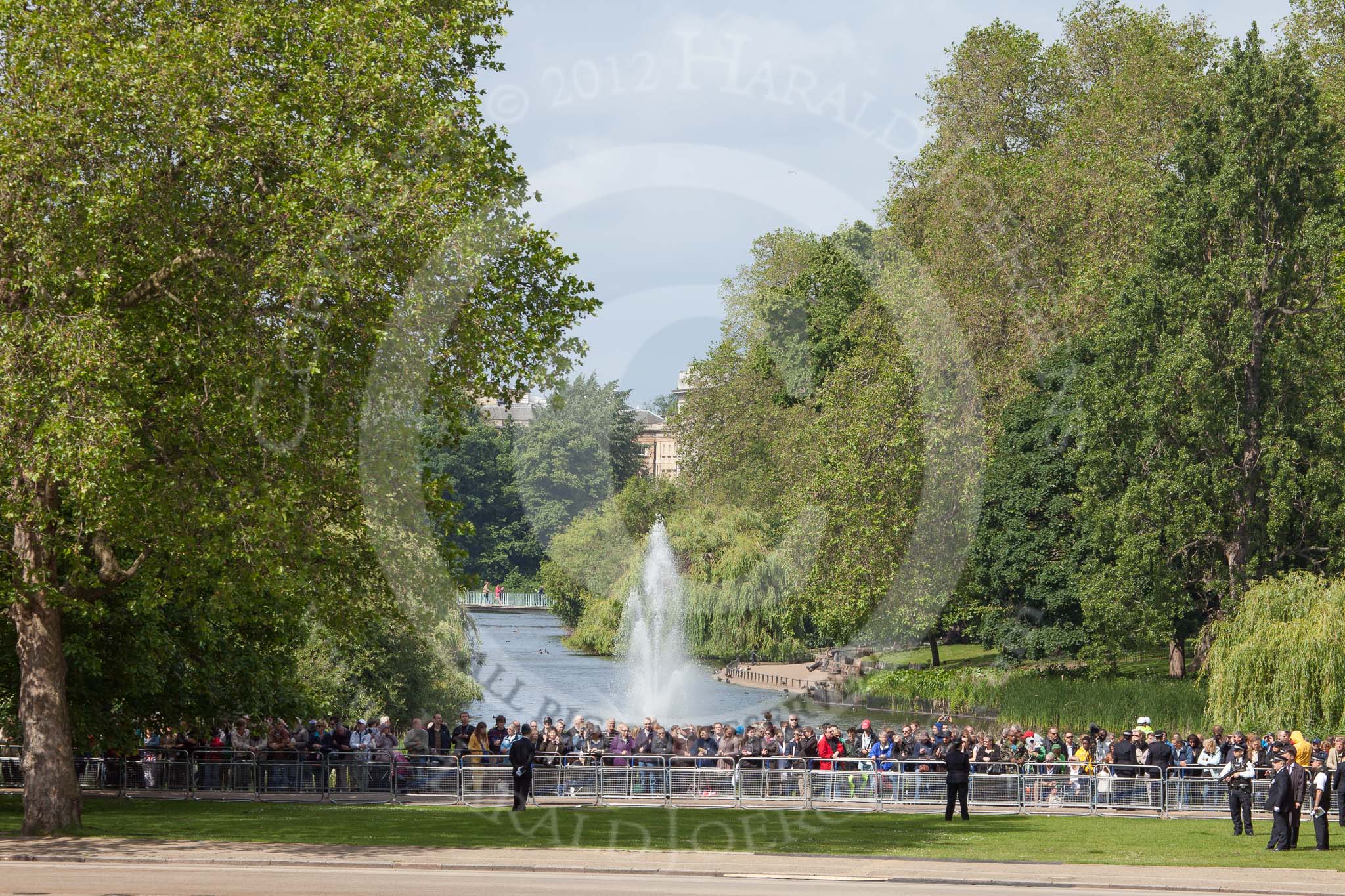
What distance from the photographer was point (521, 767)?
25438mm

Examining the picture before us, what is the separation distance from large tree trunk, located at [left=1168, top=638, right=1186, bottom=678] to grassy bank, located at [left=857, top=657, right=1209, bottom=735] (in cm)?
41

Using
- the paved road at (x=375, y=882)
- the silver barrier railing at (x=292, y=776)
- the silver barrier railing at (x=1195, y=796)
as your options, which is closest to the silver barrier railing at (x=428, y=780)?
the silver barrier railing at (x=292, y=776)

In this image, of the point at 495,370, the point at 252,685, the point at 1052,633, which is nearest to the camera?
the point at 495,370

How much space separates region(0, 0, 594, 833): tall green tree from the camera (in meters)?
20.7

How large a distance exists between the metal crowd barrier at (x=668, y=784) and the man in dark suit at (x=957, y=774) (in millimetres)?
1801

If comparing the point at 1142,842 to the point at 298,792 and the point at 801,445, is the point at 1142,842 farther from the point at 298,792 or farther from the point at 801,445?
the point at 801,445

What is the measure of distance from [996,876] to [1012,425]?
136 feet

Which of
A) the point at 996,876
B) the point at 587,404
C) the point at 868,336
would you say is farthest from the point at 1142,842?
the point at 587,404

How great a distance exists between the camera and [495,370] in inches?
974

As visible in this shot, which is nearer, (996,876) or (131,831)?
(996,876)

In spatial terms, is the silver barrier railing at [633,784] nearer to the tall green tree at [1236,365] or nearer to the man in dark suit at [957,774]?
the man in dark suit at [957,774]

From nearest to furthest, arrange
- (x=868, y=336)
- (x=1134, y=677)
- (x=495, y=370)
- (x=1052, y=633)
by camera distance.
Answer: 1. (x=495, y=370)
2. (x=1134, y=677)
3. (x=1052, y=633)
4. (x=868, y=336)

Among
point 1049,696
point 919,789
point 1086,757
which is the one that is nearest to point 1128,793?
point 1086,757

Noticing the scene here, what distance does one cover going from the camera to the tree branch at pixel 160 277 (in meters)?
21.8
